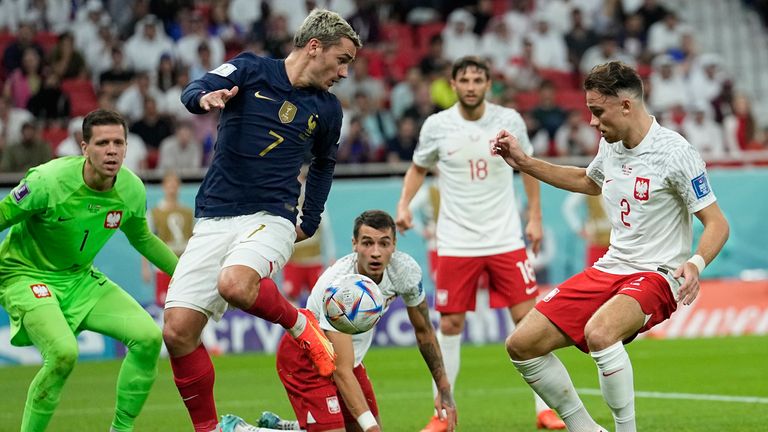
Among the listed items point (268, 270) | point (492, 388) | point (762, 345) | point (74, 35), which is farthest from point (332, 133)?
point (74, 35)

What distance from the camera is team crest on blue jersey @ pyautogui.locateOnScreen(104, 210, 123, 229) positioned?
8.33m

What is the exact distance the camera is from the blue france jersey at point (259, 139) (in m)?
7.23

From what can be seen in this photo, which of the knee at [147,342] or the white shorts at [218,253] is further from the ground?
the white shorts at [218,253]

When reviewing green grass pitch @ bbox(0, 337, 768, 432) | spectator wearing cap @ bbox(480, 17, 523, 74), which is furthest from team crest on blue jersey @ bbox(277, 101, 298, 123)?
spectator wearing cap @ bbox(480, 17, 523, 74)

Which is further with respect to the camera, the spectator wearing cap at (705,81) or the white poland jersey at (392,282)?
the spectator wearing cap at (705,81)

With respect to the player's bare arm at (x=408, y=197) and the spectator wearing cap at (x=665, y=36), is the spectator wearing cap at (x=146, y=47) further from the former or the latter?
the player's bare arm at (x=408, y=197)

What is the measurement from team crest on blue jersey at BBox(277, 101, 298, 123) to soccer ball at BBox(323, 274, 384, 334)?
1033mm

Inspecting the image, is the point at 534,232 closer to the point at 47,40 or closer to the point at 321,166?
the point at 321,166

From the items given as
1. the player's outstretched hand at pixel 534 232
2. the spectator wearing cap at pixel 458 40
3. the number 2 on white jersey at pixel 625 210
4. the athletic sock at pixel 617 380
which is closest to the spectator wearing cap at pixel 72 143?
the spectator wearing cap at pixel 458 40

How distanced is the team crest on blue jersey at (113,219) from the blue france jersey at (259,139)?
1165 mm

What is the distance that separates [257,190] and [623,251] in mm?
2223

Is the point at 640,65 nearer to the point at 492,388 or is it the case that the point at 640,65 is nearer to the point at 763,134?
the point at 763,134

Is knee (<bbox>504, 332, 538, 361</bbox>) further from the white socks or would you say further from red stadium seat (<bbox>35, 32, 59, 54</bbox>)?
red stadium seat (<bbox>35, 32, 59, 54</bbox>)

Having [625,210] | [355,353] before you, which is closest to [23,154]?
[355,353]
